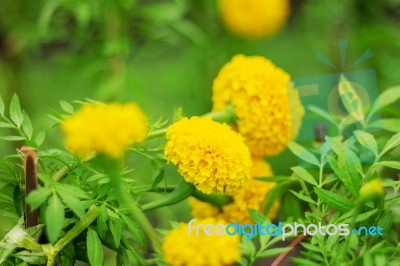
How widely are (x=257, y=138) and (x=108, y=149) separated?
34 cm

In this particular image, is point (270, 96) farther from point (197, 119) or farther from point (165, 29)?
point (165, 29)

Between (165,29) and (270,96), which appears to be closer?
(270,96)

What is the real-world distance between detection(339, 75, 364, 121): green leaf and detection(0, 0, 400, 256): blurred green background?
19 centimetres

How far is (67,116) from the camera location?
2.70 feet

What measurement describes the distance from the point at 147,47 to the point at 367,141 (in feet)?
2.67

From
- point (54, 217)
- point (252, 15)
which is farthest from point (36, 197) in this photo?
point (252, 15)

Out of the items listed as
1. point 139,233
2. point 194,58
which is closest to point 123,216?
point 139,233

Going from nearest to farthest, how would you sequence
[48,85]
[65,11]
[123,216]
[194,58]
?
[123,216]
[65,11]
[194,58]
[48,85]

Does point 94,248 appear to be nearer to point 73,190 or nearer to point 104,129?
point 73,190

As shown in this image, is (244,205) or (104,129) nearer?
(104,129)

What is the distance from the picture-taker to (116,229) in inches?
29.7

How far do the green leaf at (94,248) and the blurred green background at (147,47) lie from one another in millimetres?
424

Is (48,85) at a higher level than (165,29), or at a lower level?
lower

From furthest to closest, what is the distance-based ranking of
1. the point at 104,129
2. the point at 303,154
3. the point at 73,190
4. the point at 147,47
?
the point at 147,47, the point at 303,154, the point at 73,190, the point at 104,129
